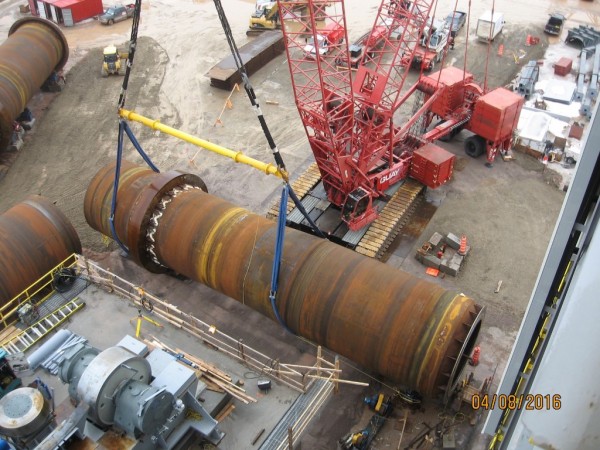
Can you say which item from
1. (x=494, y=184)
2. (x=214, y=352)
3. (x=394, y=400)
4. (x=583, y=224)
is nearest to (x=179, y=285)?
(x=214, y=352)

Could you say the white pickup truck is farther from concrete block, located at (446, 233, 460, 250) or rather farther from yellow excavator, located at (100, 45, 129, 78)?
concrete block, located at (446, 233, 460, 250)

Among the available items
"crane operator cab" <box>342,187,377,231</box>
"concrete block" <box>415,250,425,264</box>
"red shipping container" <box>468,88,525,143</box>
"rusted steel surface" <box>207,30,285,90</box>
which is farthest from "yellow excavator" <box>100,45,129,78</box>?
"concrete block" <box>415,250,425,264</box>

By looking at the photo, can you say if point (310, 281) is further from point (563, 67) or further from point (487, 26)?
point (487, 26)

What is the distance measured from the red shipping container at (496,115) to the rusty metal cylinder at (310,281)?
1192cm

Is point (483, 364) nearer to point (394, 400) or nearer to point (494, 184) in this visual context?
point (394, 400)

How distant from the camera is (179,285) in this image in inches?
807

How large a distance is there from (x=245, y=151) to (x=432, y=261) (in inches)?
420

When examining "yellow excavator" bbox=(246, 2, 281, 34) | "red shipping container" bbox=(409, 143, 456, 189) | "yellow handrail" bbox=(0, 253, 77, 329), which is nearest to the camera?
"yellow handrail" bbox=(0, 253, 77, 329)

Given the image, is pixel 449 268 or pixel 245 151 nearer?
pixel 449 268

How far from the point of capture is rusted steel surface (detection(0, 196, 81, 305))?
17.1 metres

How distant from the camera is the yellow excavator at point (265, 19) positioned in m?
36.5

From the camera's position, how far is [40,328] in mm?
15641

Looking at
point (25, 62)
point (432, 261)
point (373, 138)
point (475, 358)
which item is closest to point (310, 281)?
point (475, 358)
